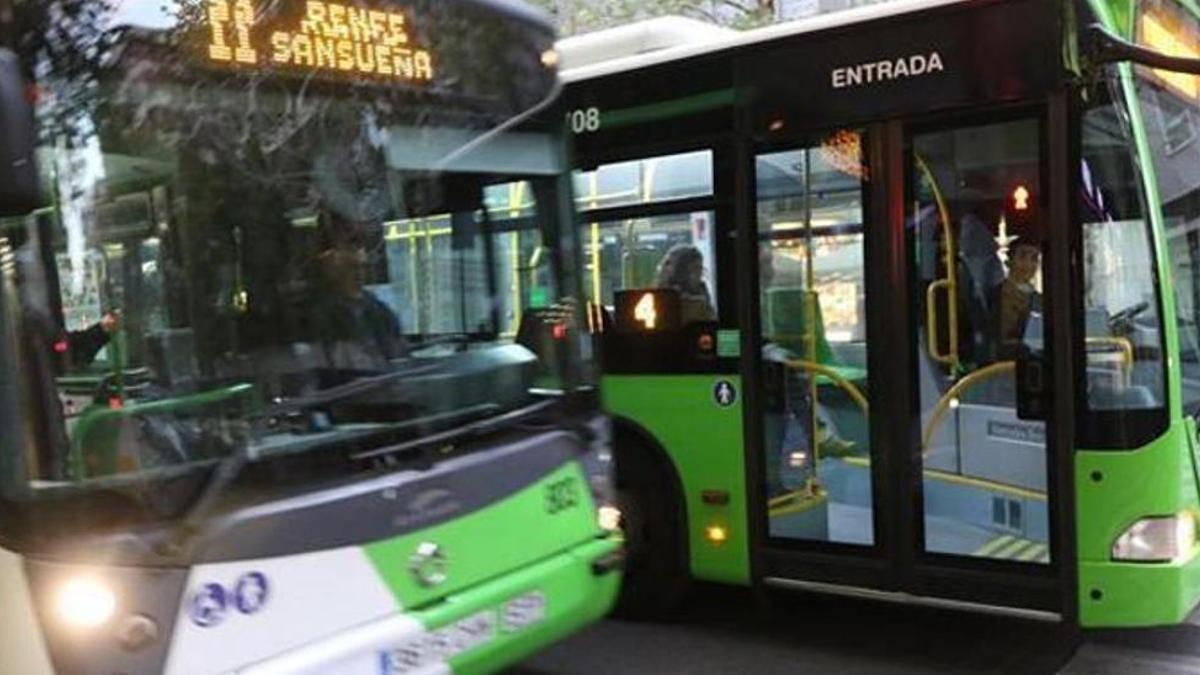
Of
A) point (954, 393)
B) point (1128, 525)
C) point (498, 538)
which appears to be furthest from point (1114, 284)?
point (498, 538)

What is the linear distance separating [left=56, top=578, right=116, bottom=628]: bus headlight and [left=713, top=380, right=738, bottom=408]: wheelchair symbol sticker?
3114 millimetres

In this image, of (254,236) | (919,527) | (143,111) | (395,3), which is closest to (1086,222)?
(919,527)

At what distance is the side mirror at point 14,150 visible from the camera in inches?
109

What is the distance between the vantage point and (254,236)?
130 inches

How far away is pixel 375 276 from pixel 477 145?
24.1 inches

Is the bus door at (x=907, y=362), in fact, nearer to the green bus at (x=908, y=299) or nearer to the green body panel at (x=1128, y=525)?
the green bus at (x=908, y=299)

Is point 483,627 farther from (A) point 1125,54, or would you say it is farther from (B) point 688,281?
(A) point 1125,54

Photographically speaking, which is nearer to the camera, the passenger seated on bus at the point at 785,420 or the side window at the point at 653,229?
the passenger seated on bus at the point at 785,420

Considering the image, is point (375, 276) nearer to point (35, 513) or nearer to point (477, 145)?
point (477, 145)

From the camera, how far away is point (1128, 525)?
4.56 m

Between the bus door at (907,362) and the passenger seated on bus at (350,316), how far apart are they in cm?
228

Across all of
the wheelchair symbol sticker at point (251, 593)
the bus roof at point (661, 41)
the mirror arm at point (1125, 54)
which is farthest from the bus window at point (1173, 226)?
the wheelchair symbol sticker at point (251, 593)

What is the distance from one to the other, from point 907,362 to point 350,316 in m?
2.51

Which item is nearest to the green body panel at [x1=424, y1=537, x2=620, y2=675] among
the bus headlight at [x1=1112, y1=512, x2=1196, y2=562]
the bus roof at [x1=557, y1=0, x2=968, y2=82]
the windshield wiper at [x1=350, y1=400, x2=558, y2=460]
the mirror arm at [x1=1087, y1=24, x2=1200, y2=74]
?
the windshield wiper at [x1=350, y1=400, x2=558, y2=460]
